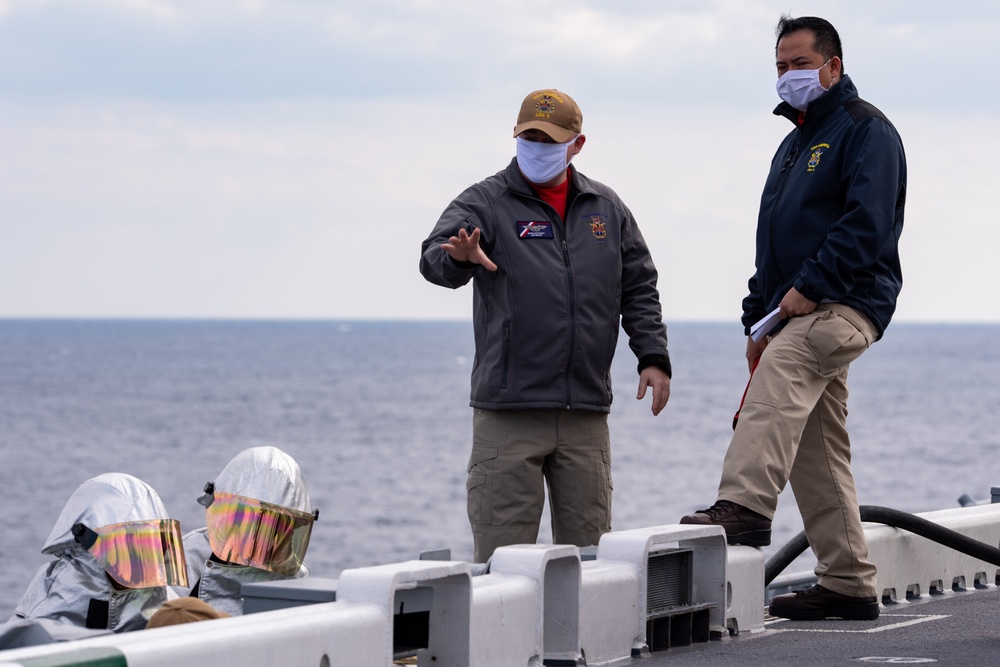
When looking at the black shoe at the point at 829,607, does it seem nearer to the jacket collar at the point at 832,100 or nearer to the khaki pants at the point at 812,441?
the khaki pants at the point at 812,441

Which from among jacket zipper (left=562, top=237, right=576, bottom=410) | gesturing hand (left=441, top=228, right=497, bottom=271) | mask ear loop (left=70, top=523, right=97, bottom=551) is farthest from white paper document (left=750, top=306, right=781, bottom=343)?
mask ear loop (left=70, top=523, right=97, bottom=551)

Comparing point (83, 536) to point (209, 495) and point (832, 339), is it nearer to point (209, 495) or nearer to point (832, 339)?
point (209, 495)

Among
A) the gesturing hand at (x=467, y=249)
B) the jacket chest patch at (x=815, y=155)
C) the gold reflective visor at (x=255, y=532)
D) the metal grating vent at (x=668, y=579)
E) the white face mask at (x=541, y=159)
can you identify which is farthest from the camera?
the white face mask at (x=541, y=159)

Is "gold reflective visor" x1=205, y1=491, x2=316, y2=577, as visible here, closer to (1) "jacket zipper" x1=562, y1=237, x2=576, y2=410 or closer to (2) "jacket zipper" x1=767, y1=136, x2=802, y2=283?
(1) "jacket zipper" x1=562, y1=237, x2=576, y2=410

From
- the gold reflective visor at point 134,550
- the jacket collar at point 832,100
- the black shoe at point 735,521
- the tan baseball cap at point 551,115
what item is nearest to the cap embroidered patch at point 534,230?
the tan baseball cap at point 551,115

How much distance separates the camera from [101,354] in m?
173

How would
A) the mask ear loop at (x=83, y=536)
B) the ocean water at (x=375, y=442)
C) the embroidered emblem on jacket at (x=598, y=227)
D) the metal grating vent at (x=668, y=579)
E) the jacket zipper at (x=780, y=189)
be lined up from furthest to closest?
1. the ocean water at (x=375, y=442)
2. the embroidered emblem on jacket at (x=598, y=227)
3. the jacket zipper at (x=780, y=189)
4. the metal grating vent at (x=668, y=579)
5. the mask ear loop at (x=83, y=536)

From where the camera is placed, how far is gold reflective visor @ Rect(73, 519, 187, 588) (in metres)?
4.66

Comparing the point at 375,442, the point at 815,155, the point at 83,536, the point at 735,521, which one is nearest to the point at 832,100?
the point at 815,155

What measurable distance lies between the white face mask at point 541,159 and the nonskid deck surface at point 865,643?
1994 mm

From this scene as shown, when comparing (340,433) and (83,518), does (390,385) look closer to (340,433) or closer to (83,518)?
(340,433)

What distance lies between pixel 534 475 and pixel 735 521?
87cm

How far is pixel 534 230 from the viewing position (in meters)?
6.21

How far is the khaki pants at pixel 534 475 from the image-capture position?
6125 millimetres
